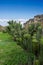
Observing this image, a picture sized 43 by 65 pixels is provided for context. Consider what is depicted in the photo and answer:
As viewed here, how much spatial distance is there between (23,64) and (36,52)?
1320 mm

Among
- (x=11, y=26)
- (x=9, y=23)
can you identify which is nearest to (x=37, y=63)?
(x=11, y=26)

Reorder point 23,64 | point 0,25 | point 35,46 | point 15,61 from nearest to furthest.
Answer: point 35,46, point 23,64, point 15,61, point 0,25

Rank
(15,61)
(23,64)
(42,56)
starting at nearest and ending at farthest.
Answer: (42,56) → (23,64) → (15,61)

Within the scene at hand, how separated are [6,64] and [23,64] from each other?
3.91 ft

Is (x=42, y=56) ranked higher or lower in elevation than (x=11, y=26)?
lower

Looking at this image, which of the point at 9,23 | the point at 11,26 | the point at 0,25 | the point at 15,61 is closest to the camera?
the point at 15,61

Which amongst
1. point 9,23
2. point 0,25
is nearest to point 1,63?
point 9,23

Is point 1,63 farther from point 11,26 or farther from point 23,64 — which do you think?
point 11,26

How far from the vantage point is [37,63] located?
27.3 feet

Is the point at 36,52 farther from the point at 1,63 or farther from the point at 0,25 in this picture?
the point at 0,25

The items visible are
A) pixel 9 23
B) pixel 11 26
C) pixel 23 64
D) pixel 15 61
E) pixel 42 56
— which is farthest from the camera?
pixel 9 23

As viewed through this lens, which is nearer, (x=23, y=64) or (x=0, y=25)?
(x=23, y=64)

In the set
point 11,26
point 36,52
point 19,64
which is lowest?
point 19,64

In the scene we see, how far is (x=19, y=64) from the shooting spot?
37.2ft
